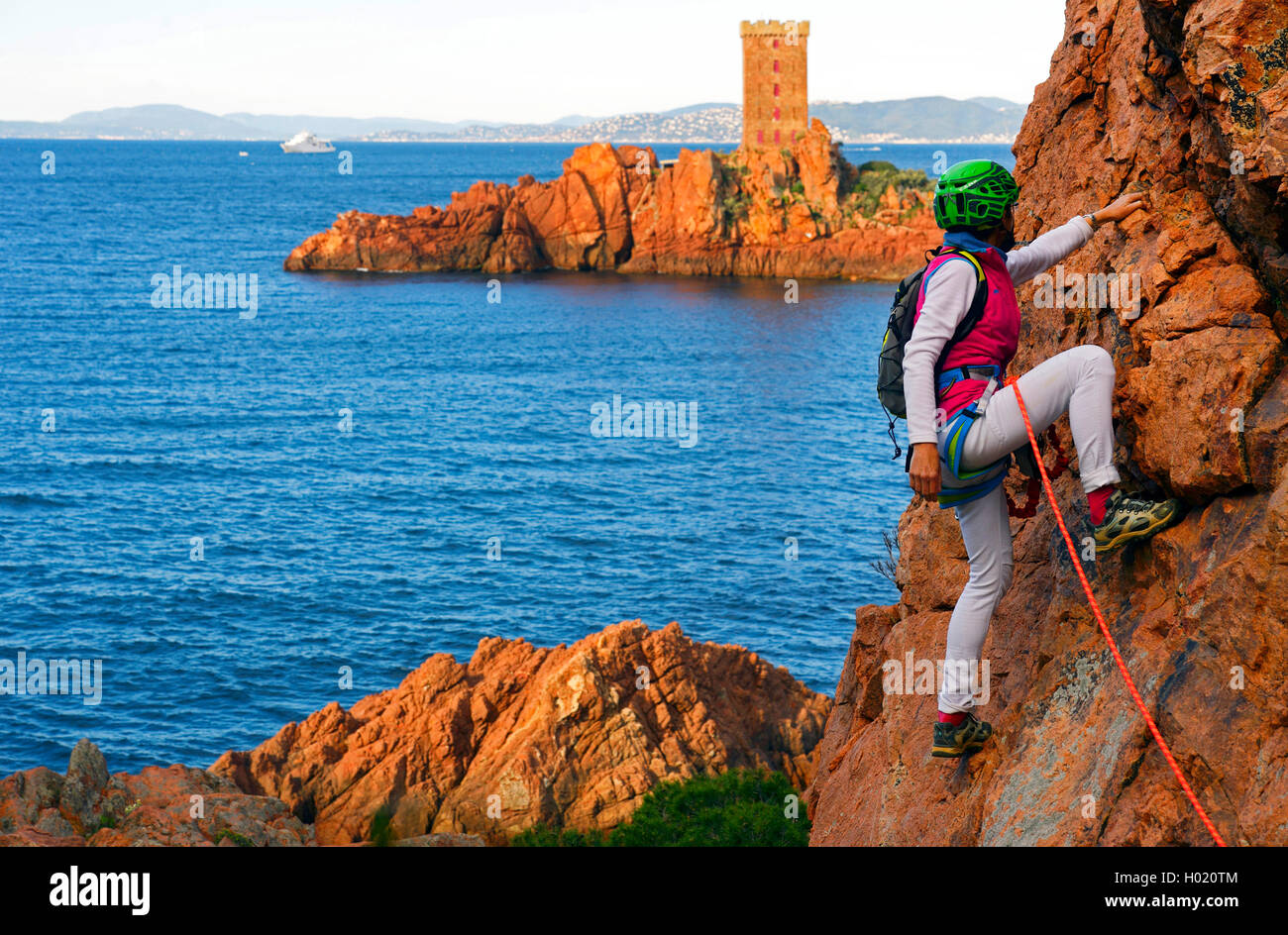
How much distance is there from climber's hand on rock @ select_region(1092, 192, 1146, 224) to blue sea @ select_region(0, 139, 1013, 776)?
25.6m

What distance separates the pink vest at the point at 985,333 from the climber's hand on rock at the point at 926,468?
0.39 meters

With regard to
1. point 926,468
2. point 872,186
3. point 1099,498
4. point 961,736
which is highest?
point 872,186

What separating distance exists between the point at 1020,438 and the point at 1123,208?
2189mm

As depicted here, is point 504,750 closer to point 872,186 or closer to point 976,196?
point 976,196

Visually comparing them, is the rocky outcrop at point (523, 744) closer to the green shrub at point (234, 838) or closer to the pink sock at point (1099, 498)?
the green shrub at point (234, 838)

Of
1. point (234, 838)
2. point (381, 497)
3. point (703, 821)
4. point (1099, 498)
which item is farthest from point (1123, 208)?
point (381, 497)

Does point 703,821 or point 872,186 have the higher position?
point 872,186

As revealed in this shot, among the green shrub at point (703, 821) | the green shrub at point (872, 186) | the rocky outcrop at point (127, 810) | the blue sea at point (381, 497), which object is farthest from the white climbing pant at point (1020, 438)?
the green shrub at point (872, 186)

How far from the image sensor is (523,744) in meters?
23.5

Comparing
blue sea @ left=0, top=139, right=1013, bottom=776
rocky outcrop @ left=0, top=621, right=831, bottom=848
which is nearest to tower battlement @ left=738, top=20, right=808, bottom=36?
blue sea @ left=0, top=139, right=1013, bottom=776

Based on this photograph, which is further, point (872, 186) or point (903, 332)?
point (872, 186)

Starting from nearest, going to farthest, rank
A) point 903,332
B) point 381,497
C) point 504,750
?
point 903,332
point 504,750
point 381,497

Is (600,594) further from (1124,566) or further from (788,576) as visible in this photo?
(1124,566)
